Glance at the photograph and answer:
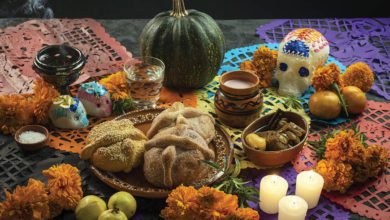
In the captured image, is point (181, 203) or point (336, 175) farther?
point (336, 175)

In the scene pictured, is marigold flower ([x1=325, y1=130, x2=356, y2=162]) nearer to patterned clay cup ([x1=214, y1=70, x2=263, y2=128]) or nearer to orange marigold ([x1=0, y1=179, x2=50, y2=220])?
patterned clay cup ([x1=214, y1=70, x2=263, y2=128])

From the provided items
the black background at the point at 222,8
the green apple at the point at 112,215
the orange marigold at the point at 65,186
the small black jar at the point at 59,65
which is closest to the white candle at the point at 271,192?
the green apple at the point at 112,215

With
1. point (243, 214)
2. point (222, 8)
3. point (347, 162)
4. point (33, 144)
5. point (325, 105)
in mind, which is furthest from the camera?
point (222, 8)

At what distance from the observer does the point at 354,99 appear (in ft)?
6.04

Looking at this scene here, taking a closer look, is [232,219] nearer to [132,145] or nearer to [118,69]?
[132,145]

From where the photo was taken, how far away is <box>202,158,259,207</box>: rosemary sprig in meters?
1.49

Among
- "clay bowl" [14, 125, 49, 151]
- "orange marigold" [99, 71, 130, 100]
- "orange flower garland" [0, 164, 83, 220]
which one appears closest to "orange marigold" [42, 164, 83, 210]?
"orange flower garland" [0, 164, 83, 220]

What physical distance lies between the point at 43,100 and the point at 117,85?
0.26m

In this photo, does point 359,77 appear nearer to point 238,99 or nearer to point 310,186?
point 238,99

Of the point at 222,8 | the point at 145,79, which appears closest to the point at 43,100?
the point at 145,79

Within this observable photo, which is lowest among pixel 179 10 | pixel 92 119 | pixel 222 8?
pixel 222 8

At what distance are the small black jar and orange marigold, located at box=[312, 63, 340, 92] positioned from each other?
775 millimetres

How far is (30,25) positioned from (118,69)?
0.51 metres

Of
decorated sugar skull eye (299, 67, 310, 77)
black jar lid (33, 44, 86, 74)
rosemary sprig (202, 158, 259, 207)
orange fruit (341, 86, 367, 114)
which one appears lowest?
rosemary sprig (202, 158, 259, 207)
